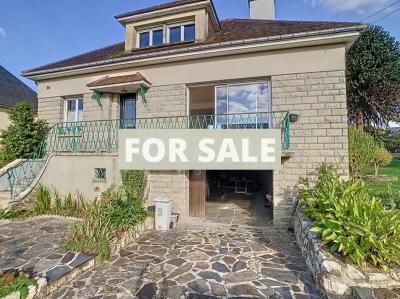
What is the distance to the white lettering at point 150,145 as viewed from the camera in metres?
7.36

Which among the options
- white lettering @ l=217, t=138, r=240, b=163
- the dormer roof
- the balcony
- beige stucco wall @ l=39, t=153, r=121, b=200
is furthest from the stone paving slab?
the dormer roof

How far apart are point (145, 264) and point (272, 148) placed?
4.76m

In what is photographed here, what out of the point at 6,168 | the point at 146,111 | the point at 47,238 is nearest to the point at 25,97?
the point at 6,168

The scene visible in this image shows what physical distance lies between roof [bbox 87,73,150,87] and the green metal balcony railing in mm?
1516

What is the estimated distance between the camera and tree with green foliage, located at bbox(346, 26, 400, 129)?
56.1 feet

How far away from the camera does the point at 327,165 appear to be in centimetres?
704

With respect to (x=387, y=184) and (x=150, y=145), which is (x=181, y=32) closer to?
(x=150, y=145)

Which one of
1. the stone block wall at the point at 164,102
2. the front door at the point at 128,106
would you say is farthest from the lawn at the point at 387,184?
the front door at the point at 128,106

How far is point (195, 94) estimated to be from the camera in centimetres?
902

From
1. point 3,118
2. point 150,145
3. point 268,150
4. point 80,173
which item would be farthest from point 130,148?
point 3,118

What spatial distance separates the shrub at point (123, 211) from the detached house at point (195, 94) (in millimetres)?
1357

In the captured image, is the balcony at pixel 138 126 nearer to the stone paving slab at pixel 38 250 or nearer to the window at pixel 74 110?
the window at pixel 74 110

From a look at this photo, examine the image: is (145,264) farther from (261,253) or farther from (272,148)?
(272,148)

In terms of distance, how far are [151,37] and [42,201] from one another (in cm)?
824
